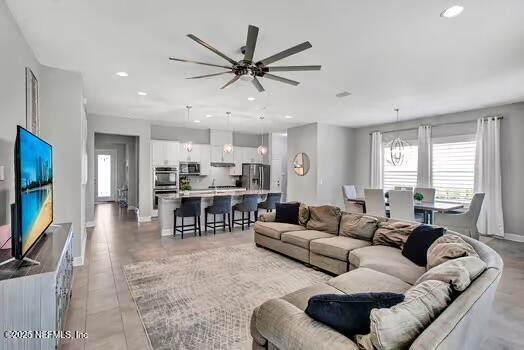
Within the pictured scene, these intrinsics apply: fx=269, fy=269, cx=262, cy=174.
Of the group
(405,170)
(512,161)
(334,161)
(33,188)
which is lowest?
(33,188)

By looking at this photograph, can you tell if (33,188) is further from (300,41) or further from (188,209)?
(188,209)

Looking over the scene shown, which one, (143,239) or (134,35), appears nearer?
(134,35)

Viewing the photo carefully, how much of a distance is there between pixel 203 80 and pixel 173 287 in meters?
3.06

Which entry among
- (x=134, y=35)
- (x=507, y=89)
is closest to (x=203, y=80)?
(x=134, y=35)

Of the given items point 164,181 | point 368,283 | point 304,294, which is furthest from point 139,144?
point 368,283

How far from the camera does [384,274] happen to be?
8.08 feet

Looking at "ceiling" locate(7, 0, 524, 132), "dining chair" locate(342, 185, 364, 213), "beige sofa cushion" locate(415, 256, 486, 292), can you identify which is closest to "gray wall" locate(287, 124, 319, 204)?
"dining chair" locate(342, 185, 364, 213)

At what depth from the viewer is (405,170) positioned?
7523mm

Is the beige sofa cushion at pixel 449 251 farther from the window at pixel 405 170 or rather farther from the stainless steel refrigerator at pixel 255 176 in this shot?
the stainless steel refrigerator at pixel 255 176

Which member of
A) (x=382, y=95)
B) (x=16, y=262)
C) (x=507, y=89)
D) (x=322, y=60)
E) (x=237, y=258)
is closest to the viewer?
(x=16, y=262)

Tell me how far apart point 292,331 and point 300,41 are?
280 centimetres

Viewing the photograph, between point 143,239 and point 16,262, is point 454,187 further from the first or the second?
point 16,262

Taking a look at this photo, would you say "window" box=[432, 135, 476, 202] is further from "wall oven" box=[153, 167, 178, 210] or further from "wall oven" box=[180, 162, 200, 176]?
"wall oven" box=[153, 167, 178, 210]

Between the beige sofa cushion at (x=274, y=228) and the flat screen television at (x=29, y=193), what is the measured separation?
2968 millimetres
